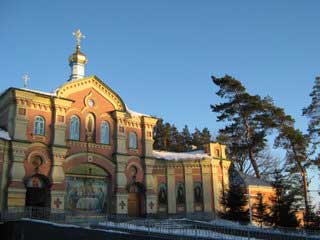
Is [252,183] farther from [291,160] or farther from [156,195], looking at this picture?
[156,195]

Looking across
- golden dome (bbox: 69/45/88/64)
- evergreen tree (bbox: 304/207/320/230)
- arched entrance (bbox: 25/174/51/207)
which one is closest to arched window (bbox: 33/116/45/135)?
arched entrance (bbox: 25/174/51/207)

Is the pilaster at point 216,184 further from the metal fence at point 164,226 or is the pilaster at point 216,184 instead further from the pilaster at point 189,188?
the metal fence at point 164,226

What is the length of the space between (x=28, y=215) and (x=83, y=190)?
5405mm

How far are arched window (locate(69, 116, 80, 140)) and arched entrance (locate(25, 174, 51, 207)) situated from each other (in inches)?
136

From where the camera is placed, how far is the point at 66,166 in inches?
1025

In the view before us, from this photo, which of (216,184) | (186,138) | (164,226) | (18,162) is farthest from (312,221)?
(186,138)

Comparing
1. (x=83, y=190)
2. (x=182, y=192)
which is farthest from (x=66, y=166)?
(x=182, y=192)

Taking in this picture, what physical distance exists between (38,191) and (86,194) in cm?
308

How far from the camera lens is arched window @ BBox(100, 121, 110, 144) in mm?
28469

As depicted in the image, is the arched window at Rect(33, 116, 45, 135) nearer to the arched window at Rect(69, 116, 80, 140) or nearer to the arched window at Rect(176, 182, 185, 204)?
the arched window at Rect(69, 116, 80, 140)

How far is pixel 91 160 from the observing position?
27.2 metres

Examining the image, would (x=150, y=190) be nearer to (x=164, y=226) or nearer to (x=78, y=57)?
(x=164, y=226)

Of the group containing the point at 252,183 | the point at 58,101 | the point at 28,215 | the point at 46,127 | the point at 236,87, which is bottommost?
the point at 28,215

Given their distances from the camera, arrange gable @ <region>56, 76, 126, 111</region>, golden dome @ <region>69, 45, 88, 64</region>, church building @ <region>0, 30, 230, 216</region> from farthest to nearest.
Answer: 1. golden dome @ <region>69, 45, 88, 64</region>
2. gable @ <region>56, 76, 126, 111</region>
3. church building @ <region>0, 30, 230, 216</region>
